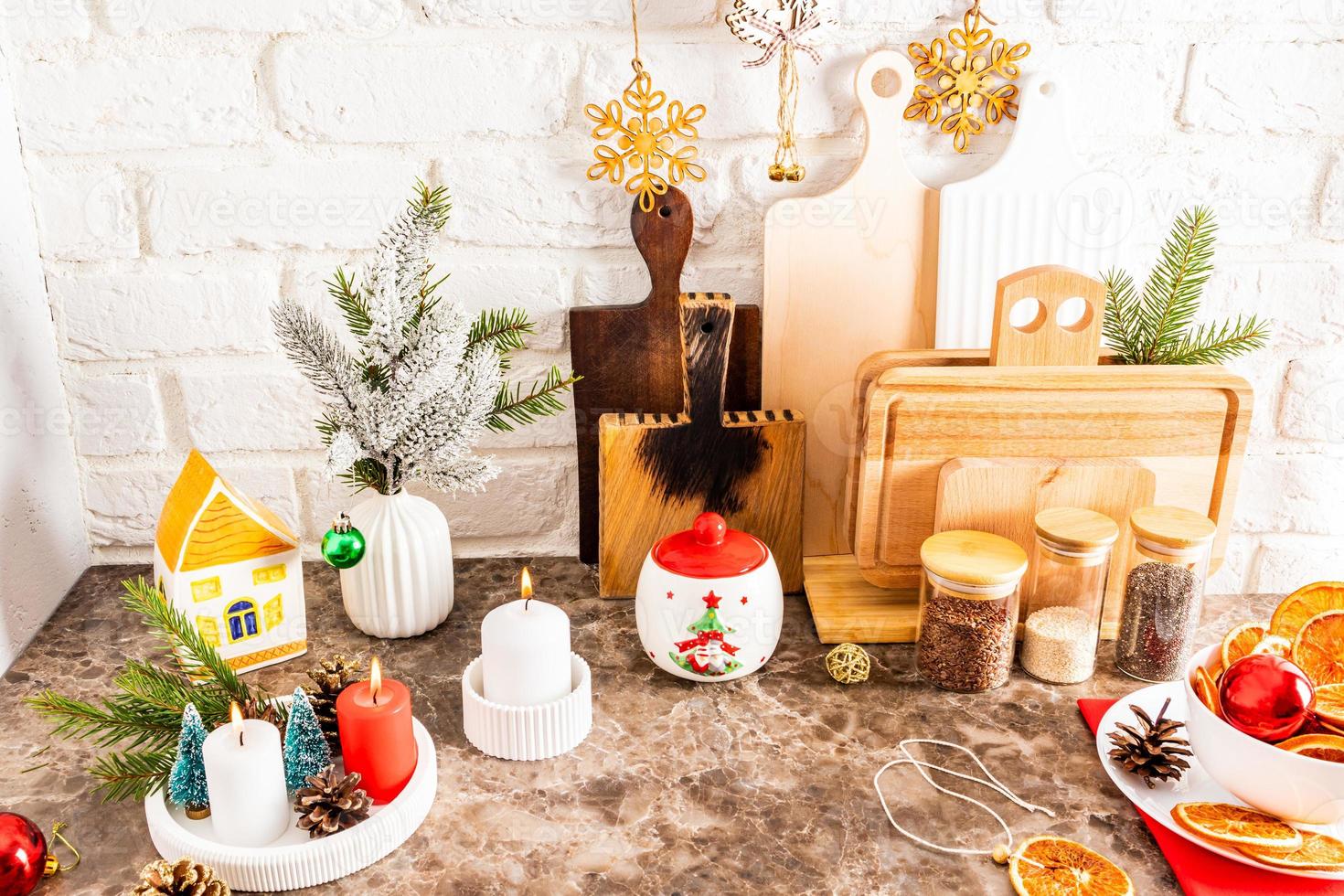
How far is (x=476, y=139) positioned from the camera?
38.5 inches

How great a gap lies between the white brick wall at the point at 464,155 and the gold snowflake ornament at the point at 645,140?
0.02 m

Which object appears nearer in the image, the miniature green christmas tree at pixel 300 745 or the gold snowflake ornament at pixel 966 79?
the miniature green christmas tree at pixel 300 745

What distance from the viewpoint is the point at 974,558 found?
33.4 inches

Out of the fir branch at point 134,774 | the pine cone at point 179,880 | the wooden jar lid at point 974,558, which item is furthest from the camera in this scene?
the wooden jar lid at point 974,558

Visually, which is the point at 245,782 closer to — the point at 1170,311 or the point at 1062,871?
the point at 1062,871

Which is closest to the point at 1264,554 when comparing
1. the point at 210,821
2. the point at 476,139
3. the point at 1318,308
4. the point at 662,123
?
the point at 1318,308

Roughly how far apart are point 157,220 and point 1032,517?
86cm

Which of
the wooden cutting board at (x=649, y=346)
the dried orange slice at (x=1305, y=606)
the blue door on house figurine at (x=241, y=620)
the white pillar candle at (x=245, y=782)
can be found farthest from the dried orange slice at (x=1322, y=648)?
the blue door on house figurine at (x=241, y=620)

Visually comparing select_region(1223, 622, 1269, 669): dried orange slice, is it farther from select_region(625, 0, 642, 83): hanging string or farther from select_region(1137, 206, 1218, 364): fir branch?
select_region(625, 0, 642, 83): hanging string

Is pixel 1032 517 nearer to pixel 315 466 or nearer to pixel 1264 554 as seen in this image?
pixel 1264 554

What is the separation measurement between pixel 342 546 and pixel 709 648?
32cm

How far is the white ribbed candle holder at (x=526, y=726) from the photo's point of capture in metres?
0.79

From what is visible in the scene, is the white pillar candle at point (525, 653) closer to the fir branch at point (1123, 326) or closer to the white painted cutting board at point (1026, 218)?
the white painted cutting board at point (1026, 218)

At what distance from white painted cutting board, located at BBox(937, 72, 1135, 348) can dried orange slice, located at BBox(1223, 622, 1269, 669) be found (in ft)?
1.17
